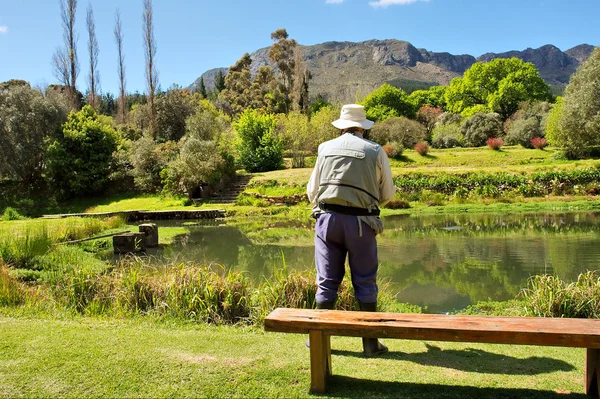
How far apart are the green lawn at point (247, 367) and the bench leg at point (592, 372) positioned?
3.2 inches

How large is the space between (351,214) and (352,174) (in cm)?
31

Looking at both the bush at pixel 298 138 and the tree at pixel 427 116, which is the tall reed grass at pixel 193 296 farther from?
the tree at pixel 427 116

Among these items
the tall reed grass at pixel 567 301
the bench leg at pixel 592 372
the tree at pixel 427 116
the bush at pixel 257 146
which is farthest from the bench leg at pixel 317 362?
the tree at pixel 427 116

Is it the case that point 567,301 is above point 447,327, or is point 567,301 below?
below

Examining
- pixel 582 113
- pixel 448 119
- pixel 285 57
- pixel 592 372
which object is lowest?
pixel 592 372

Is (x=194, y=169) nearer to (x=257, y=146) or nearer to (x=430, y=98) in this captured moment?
(x=257, y=146)

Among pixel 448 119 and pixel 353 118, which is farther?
pixel 448 119

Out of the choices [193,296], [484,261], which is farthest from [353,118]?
[484,261]

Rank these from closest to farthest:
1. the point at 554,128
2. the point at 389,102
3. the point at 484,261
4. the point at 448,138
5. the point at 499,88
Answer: the point at 484,261, the point at 554,128, the point at 448,138, the point at 499,88, the point at 389,102

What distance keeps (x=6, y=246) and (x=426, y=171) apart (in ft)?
62.5

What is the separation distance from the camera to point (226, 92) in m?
52.2

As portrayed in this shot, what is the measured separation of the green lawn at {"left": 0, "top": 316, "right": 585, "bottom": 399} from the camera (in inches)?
115

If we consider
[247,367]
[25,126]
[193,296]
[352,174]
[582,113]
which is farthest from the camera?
[25,126]

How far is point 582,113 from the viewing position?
23734 millimetres
